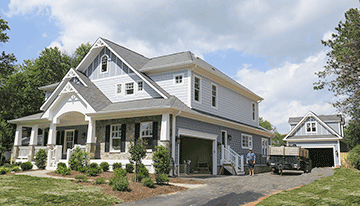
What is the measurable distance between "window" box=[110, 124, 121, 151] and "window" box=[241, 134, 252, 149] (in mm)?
11020

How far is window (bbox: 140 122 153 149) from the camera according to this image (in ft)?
56.4

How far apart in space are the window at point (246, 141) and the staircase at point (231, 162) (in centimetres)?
365

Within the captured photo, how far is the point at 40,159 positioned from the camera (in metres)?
19.7

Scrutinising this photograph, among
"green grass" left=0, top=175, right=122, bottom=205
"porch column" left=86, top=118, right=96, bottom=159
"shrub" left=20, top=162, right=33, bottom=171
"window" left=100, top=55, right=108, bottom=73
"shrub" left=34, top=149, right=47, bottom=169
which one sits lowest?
"green grass" left=0, top=175, right=122, bottom=205

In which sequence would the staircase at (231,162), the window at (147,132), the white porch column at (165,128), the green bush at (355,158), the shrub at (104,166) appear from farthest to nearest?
the staircase at (231,162) → the green bush at (355,158) → the window at (147,132) → the shrub at (104,166) → the white porch column at (165,128)

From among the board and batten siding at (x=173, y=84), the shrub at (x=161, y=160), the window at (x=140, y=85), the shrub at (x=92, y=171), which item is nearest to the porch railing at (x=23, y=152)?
the shrub at (x=92, y=171)

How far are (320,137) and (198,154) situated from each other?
19.9 metres

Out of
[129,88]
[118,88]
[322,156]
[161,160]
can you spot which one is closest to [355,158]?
[161,160]

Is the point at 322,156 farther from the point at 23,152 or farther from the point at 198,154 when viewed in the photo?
the point at 23,152

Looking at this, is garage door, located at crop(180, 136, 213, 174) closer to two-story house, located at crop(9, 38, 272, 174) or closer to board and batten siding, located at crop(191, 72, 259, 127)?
two-story house, located at crop(9, 38, 272, 174)

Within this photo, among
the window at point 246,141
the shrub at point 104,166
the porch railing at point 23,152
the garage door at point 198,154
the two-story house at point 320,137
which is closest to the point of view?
the shrub at point 104,166

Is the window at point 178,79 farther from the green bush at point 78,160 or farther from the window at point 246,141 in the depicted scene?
the window at point 246,141

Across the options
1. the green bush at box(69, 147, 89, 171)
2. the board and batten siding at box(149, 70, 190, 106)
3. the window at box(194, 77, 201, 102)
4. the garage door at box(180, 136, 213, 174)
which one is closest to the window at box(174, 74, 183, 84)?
the board and batten siding at box(149, 70, 190, 106)

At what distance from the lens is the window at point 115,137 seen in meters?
18.3
